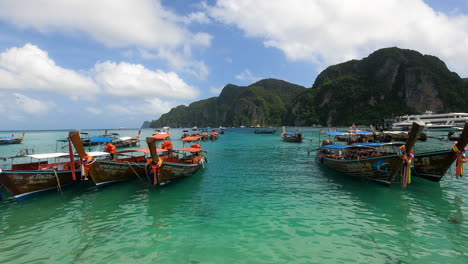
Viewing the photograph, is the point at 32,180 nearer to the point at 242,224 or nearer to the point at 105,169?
the point at 105,169

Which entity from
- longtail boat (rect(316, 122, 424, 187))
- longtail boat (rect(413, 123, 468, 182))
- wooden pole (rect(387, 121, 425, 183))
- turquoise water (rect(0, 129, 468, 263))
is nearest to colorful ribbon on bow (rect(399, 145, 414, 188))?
longtail boat (rect(316, 122, 424, 187))

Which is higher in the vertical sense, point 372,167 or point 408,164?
point 408,164

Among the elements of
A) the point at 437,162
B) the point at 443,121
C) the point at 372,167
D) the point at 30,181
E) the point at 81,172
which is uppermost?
the point at 443,121

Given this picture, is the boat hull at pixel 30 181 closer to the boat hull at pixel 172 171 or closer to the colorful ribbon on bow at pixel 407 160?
the boat hull at pixel 172 171

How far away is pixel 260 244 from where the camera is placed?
8594 millimetres

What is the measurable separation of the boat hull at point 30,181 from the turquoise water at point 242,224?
2.55ft

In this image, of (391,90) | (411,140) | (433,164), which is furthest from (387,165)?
(391,90)

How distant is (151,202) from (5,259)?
6700 mm

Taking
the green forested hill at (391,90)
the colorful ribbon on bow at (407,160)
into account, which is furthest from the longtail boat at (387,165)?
the green forested hill at (391,90)

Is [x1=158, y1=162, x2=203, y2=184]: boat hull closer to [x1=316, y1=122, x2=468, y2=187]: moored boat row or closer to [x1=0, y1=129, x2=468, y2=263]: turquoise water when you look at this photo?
[x1=0, y1=129, x2=468, y2=263]: turquoise water

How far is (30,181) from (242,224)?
1497 centimetres

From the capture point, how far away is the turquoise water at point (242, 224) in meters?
8.01

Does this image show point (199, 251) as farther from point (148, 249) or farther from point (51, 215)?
point (51, 215)

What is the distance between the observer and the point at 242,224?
10430 millimetres
